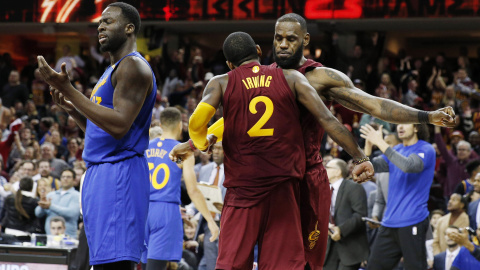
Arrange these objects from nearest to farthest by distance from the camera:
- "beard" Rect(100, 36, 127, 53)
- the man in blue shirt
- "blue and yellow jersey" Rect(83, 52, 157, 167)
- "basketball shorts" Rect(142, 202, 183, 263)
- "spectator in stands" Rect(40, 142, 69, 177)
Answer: "blue and yellow jersey" Rect(83, 52, 157, 167)
"beard" Rect(100, 36, 127, 53)
"basketball shorts" Rect(142, 202, 183, 263)
the man in blue shirt
"spectator in stands" Rect(40, 142, 69, 177)

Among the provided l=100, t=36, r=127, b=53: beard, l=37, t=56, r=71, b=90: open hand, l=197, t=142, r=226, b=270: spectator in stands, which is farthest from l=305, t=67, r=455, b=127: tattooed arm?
l=197, t=142, r=226, b=270: spectator in stands

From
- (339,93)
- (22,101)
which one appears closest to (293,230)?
(339,93)

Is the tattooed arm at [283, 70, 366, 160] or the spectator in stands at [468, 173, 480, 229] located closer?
the tattooed arm at [283, 70, 366, 160]

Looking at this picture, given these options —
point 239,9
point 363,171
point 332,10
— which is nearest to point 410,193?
point 363,171

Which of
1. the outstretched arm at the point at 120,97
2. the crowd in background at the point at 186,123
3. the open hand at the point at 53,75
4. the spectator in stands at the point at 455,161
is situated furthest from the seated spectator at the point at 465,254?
the open hand at the point at 53,75

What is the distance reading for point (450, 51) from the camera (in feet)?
71.4

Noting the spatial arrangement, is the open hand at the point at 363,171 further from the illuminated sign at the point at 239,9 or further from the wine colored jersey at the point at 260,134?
the illuminated sign at the point at 239,9

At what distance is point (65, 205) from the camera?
10.9 metres

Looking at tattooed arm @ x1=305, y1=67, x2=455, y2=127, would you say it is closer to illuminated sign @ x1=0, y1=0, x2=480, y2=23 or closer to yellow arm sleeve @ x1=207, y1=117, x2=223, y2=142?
yellow arm sleeve @ x1=207, y1=117, x2=223, y2=142

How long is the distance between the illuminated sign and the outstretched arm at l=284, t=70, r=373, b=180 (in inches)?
A: 387

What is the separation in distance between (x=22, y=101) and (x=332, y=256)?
10.2 m

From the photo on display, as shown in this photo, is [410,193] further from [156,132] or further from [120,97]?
[120,97]

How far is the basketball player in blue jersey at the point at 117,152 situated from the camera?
4.31m

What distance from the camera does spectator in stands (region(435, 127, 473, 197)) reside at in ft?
40.0
